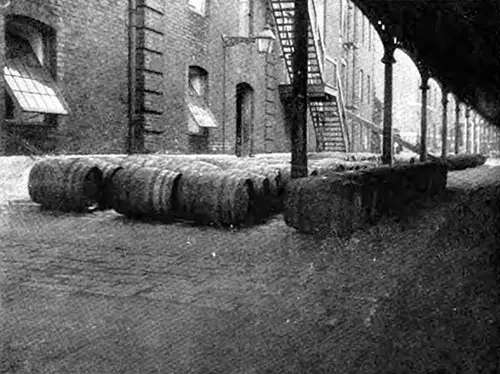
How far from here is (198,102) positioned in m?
14.2

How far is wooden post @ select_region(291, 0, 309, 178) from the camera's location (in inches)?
269

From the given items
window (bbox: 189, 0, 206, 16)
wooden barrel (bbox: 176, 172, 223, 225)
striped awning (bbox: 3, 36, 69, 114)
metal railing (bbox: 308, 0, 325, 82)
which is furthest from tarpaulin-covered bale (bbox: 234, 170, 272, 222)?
metal railing (bbox: 308, 0, 325, 82)

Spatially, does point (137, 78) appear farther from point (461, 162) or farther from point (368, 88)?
point (368, 88)

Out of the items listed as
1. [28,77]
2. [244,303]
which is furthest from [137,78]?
[244,303]

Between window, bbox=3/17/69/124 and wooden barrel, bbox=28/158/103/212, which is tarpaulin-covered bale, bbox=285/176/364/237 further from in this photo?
window, bbox=3/17/69/124

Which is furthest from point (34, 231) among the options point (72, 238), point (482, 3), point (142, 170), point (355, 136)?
point (355, 136)

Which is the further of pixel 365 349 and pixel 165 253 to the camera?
pixel 165 253

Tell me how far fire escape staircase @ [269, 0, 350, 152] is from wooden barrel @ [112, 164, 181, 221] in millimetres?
8641

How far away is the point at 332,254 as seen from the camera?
5332 mm

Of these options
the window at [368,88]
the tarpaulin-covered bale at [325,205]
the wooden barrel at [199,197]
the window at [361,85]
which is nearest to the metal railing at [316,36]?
the wooden barrel at [199,197]

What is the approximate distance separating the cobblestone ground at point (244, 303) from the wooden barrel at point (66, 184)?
1018 mm

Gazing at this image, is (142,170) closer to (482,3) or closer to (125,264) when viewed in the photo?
(125,264)

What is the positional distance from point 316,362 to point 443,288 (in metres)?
1.64

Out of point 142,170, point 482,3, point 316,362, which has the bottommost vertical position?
point 316,362
